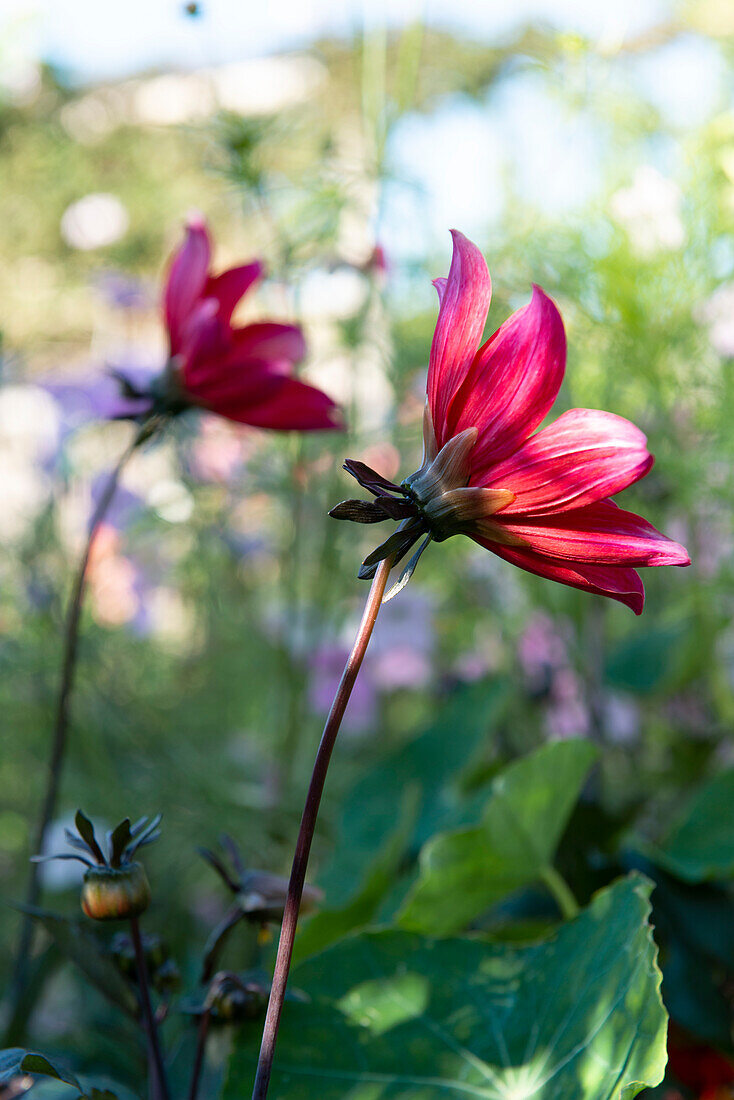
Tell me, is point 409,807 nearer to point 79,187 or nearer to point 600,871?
point 600,871

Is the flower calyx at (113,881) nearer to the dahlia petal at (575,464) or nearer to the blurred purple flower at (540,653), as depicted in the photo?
the dahlia petal at (575,464)

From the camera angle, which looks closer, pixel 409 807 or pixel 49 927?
pixel 49 927

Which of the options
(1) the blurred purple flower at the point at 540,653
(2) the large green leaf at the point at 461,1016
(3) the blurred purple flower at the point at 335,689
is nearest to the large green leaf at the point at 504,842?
(2) the large green leaf at the point at 461,1016

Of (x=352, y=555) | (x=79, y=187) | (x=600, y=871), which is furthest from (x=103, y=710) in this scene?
(x=79, y=187)

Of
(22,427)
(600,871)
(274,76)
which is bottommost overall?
(600,871)

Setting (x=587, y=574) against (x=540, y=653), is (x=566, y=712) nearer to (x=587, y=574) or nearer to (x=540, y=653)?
(x=540, y=653)

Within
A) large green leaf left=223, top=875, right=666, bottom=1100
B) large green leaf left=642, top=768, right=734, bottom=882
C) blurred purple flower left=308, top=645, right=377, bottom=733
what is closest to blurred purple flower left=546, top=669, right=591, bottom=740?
blurred purple flower left=308, top=645, right=377, bottom=733

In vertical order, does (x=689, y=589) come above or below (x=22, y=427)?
below
